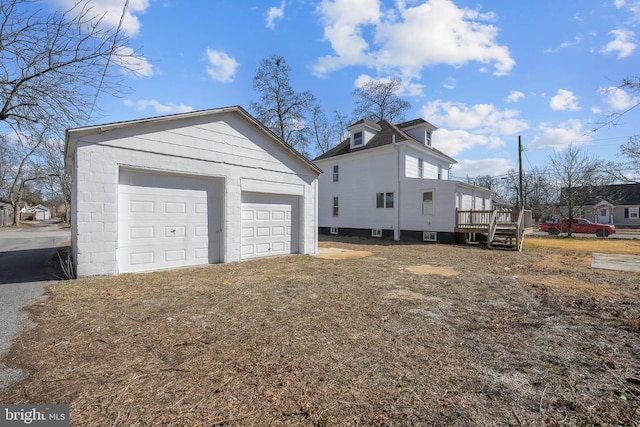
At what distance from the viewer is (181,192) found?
7.99 metres

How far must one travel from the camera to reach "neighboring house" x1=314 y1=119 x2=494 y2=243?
16359 millimetres

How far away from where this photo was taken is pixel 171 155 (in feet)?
25.2

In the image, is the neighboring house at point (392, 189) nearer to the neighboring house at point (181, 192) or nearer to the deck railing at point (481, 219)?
the deck railing at point (481, 219)

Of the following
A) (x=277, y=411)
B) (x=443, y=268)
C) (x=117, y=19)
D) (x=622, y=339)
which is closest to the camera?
(x=277, y=411)

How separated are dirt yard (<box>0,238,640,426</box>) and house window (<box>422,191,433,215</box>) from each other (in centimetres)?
1031

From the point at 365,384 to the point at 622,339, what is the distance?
352cm

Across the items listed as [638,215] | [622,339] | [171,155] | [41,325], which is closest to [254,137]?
[171,155]

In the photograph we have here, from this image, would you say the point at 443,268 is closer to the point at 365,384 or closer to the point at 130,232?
the point at 365,384

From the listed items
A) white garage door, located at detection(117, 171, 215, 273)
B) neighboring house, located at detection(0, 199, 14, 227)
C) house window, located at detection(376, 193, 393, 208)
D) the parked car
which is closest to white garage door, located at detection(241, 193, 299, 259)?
white garage door, located at detection(117, 171, 215, 273)

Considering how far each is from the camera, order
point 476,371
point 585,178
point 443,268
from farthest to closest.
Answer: point 585,178
point 443,268
point 476,371

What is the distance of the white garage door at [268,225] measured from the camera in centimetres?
949

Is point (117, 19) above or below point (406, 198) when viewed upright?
above

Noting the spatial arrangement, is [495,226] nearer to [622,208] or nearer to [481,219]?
[481,219]

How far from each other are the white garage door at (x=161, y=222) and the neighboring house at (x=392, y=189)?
12.2 metres
